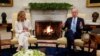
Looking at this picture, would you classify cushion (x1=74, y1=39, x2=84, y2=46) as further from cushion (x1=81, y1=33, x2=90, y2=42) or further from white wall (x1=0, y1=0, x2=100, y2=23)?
white wall (x1=0, y1=0, x2=100, y2=23)

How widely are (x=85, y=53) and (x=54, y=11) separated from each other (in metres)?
2.51

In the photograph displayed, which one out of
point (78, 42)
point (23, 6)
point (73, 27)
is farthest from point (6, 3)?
point (78, 42)

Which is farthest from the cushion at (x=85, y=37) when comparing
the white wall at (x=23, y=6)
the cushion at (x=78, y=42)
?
the white wall at (x=23, y=6)

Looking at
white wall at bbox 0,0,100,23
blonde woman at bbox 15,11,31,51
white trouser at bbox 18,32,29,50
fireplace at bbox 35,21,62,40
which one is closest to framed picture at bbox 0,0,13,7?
white wall at bbox 0,0,100,23

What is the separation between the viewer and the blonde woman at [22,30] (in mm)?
7043

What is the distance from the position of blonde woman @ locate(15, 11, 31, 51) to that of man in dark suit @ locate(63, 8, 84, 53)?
112 cm

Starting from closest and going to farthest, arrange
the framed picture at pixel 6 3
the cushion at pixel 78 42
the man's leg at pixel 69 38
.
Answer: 1. the cushion at pixel 78 42
2. the man's leg at pixel 69 38
3. the framed picture at pixel 6 3

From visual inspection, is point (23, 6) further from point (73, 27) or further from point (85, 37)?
point (85, 37)

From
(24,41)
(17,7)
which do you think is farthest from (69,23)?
(17,7)

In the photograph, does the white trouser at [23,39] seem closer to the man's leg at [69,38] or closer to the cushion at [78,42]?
the man's leg at [69,38]

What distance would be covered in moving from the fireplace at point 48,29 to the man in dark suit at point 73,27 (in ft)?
6.67

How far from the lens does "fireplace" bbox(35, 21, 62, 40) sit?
9461 mm

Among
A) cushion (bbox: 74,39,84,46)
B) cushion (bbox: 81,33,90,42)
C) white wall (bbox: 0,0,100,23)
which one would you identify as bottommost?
cushion (bbox: 74,39,84,46)

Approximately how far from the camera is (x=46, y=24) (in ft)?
31.5
